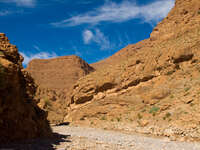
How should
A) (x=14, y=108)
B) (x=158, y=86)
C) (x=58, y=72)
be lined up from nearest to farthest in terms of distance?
1. (x=14, y=108)
2. (x=158, y=86)
3. (x=58, y=72)

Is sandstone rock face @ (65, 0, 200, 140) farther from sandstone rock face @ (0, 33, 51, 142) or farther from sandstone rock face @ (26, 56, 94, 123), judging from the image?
sandstone rock face @ (26, 56, 94, 123)

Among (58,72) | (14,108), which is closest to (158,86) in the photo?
(14,108)

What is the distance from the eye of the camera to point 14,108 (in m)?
9.97

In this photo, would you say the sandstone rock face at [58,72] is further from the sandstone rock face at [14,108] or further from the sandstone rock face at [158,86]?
the sandstone rock face at [14,108]

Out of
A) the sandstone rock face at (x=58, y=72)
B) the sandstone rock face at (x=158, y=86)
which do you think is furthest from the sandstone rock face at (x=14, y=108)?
the sandstone rock face at (x=58, y=72)

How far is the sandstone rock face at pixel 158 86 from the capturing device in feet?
57.4

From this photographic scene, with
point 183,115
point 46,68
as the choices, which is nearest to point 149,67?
point 183,115

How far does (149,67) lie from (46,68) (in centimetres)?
6309

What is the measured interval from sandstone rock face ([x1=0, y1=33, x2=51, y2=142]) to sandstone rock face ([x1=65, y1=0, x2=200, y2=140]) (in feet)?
30.8

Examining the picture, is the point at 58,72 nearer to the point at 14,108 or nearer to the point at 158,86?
the point at 158,86

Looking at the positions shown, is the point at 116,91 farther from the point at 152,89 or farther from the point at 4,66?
the point at 4,66

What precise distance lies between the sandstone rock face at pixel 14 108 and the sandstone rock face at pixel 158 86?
9391 millimetres

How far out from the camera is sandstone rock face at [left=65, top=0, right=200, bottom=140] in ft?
57.4

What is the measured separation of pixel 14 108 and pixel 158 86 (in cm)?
1808
